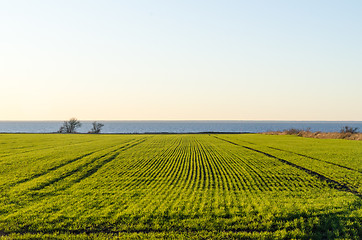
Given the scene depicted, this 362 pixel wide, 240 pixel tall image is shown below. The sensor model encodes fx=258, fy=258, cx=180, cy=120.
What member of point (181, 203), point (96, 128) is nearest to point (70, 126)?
point (96, 128)

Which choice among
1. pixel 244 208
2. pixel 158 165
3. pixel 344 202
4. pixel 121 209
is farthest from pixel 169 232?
pixel 158 165

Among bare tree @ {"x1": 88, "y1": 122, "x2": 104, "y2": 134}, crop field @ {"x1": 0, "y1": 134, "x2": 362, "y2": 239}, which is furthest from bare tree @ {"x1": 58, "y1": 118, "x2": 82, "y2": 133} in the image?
crop field @ {"x1": 0, "y1": 134, "x2": 362, "y2": 239}

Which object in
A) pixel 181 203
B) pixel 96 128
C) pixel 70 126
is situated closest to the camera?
pixel 181 203

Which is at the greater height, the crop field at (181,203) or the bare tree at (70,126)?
the bare tree at (70,126)

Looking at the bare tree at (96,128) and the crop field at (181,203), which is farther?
the bare tree at (96,128)

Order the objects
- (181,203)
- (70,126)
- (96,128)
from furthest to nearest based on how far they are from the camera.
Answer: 1. (96,128)
2. (70,126)
3. (181,203)

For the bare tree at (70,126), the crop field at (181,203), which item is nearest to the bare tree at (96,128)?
the bare tree at (70,126)

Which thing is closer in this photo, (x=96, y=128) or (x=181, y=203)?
(x=181, y=203)

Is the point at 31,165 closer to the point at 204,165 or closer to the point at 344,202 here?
the point at 204,165

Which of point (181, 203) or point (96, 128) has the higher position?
point (96, 128)

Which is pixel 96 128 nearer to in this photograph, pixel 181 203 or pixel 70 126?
pixel 70 126

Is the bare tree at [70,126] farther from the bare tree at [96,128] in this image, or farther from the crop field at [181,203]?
the crop field at [181,203]

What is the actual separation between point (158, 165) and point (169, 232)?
19950 mm

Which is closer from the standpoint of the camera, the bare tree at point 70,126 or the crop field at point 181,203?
the crop field at point 181,203
